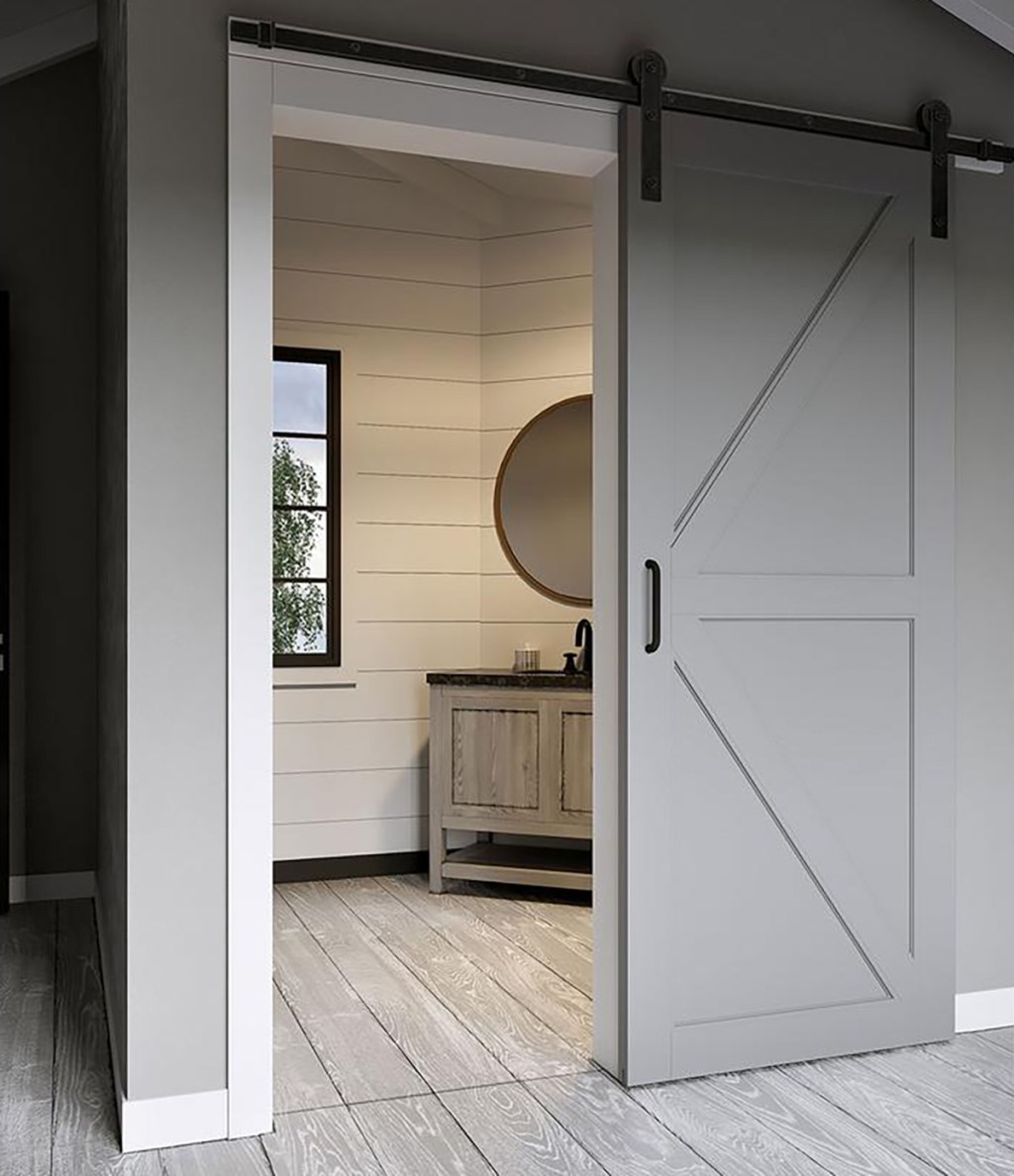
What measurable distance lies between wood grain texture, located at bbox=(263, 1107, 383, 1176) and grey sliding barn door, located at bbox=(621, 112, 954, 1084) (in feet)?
2.28

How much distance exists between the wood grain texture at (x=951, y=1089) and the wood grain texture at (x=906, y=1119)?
0.03 metres

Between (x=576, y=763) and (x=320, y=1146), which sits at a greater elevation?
(x=576, y=763)

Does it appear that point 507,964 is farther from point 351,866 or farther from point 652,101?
point 652,101

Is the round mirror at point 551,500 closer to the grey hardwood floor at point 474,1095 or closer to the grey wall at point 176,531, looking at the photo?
the grey hardwood floor at point 474,1095

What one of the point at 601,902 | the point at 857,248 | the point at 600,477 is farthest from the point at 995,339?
the point at 601,902

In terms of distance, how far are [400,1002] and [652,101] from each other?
2.49 m

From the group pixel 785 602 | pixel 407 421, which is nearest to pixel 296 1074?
pixel 785 602

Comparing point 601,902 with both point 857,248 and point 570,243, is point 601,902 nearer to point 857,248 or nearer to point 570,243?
point 857,248

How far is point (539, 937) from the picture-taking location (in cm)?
445

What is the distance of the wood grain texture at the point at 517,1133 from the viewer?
263cm

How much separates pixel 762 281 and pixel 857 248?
0.97ft

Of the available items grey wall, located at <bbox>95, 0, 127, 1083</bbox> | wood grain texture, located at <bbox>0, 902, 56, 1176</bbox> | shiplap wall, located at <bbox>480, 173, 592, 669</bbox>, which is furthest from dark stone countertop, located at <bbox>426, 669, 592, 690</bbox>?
wood grain texture, located at <bbox>0, 902, 56, 1176</bbox>

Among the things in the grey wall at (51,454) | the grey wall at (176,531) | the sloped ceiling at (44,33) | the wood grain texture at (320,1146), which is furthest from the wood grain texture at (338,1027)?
the sloped ceiling at (44,33)

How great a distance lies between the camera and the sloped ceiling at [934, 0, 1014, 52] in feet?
11.0
